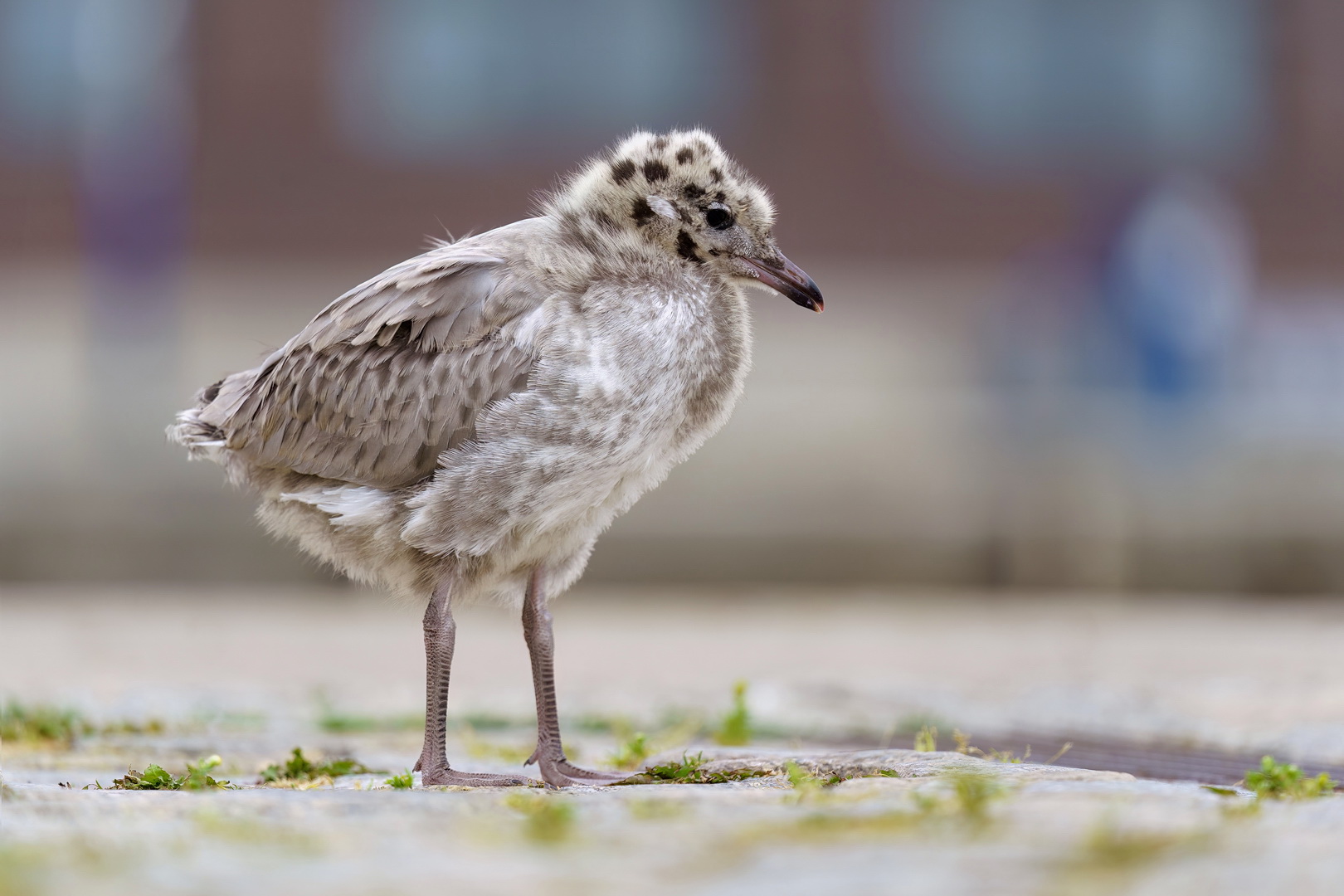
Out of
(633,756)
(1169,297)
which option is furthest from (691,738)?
(1169,297)

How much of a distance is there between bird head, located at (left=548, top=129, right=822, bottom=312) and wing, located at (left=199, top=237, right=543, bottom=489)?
36cm

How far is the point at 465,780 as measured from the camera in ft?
15.3

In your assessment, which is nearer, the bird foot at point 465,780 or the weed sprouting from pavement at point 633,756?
the bird foot at point 465,780

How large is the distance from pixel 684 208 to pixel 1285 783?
2.24m

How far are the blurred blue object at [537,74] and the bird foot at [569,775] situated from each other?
779 inches

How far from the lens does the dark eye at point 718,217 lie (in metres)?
5.21

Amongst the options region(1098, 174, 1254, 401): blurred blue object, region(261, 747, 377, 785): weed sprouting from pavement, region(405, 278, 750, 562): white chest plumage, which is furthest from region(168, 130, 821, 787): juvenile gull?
region(1098, 174, 1254, 401): blurred blue object

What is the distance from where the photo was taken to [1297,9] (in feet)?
80.6

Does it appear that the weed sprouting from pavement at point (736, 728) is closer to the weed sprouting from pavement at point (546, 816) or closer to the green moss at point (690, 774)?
the green moss at point (690, 774)

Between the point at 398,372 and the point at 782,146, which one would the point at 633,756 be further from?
the point at 782,146

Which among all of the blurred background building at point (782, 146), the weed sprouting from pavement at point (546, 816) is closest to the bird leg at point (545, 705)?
the weed sprouting from pavement at point (546, 816)

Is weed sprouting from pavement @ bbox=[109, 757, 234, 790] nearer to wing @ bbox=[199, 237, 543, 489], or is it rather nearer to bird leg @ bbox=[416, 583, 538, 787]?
bird leg @ bbox=[416, 583, 538, 787]

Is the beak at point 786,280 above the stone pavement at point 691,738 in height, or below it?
above

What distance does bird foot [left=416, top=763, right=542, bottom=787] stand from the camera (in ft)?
15.2
